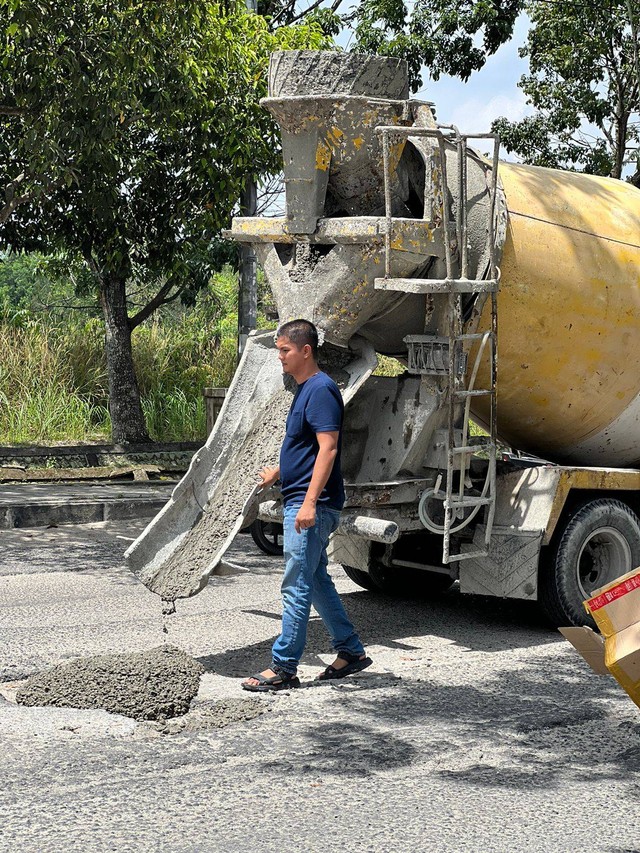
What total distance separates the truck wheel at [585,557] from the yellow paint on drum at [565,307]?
735mm

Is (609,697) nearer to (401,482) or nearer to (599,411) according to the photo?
(401,482)

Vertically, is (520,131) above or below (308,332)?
above

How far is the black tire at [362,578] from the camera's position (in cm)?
890

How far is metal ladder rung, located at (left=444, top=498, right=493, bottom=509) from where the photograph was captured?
733cm

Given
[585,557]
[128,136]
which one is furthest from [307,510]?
[128,136]

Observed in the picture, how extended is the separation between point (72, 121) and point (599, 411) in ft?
20.7

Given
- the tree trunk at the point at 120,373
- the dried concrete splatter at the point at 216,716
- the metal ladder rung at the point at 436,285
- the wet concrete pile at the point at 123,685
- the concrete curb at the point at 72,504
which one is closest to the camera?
the dried concrete splatter at the point at 216,716

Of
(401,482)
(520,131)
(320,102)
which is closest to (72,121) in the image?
(320,102)

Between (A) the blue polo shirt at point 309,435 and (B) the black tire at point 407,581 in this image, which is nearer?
(A) the blue polo shirt at point 309,435

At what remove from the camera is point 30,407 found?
17047mm

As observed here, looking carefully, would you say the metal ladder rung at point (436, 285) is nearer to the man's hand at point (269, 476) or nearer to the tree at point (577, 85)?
the man's hand at point (269, 476)

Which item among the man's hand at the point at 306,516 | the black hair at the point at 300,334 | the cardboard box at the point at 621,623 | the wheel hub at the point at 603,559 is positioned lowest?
the wheel hub at the point at 603,559

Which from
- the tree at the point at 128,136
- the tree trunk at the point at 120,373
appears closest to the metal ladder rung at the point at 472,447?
the tree at the point at 128,136

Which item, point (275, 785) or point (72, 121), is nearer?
point (275, 785)
